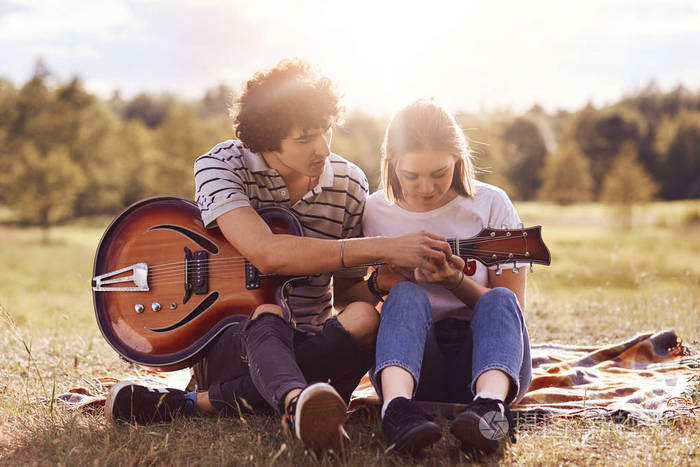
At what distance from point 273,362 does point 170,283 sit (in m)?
1.10

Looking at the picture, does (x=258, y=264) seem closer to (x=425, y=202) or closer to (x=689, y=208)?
(x=425, y=202)

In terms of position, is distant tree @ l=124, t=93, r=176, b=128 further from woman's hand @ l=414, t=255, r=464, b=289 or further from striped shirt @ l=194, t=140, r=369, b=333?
woman's hand @ l=414, t=255, r=464, b=289

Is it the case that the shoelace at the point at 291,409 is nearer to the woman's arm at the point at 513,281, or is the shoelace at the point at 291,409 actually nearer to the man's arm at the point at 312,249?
the man's arm at the point at 312,249

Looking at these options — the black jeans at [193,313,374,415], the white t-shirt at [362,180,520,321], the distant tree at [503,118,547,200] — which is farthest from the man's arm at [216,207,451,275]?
the distant tree at [503,118,547,200]

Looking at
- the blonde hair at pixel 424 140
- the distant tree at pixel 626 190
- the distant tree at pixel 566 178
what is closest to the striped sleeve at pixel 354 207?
the blonde hair at pixel 424 140

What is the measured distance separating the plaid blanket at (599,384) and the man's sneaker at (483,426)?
0.58 m

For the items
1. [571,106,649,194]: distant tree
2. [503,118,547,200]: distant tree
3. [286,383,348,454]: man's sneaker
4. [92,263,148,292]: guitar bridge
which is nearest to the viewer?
[286,383,348,454]: man's sneaker

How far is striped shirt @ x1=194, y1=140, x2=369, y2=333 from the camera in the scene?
→ 11.0 ft

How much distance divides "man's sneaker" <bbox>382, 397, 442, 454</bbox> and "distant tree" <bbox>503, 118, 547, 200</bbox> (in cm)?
4514

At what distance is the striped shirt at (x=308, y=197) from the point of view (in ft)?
11.0

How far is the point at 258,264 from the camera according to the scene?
3.03 meters

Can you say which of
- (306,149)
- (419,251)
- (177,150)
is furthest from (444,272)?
(177,150)

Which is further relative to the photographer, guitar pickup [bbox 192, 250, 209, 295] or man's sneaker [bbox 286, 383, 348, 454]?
guitar pickup [bbox 192, 250, 209, 295]

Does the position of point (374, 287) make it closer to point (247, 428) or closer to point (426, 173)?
point (426, 173)
